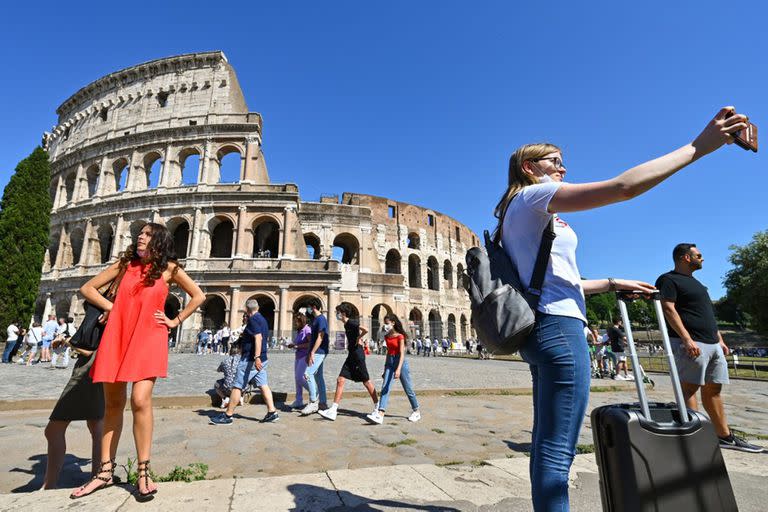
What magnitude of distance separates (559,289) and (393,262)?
31.8 metres

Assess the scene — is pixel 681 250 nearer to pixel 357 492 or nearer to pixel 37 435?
pixel 357 492

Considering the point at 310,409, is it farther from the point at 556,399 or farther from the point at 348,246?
the point at 348,246

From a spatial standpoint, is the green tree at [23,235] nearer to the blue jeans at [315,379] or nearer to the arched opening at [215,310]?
the arched opening at [215,310]

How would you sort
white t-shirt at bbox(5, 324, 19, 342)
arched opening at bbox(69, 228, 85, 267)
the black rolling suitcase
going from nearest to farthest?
the black rolling suitcase, white t-shirt at bbox(5, 324, 19, 342), arched opening at bbox(69, 228, 85, 267)

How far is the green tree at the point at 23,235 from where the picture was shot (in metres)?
18.8

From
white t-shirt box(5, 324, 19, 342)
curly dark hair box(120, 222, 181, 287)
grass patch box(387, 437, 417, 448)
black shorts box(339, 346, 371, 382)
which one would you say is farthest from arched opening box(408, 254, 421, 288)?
curly dark hair box(120, 222, 181, 287)

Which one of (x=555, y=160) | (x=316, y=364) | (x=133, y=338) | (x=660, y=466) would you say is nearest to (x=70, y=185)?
(x=316, y=364)

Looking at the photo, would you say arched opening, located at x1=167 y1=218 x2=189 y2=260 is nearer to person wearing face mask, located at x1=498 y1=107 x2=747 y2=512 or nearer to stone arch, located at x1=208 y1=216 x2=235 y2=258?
stone arch, located at x1=208 y1=216 x2=235 y2=258

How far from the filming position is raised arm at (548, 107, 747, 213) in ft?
4.26

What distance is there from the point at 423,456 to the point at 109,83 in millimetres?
36631

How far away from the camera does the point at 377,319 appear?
26.7 m

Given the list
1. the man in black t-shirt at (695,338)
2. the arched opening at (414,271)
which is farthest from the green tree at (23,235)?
the man in black t-shirt at (695,338)

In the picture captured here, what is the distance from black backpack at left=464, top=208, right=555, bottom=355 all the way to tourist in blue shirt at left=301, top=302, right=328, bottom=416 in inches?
168

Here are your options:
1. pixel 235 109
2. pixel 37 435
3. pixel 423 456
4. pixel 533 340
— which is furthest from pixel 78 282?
pixel 533 340
